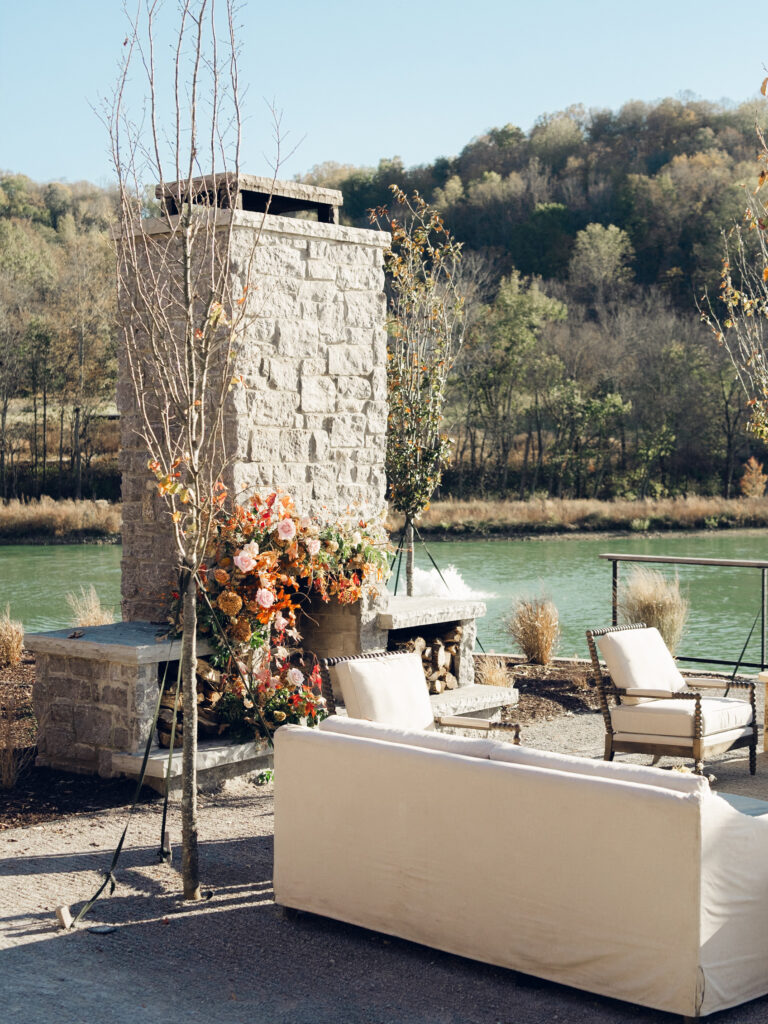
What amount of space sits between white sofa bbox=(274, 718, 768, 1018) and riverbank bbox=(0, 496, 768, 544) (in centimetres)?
2317

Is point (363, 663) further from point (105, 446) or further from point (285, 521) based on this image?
point (105, 446)

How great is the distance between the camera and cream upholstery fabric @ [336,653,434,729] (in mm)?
4570

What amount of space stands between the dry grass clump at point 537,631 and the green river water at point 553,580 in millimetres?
1431

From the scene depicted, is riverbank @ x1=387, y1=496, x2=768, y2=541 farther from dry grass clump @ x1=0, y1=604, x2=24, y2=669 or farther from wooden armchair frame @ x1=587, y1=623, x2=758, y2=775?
wooden armchair frame @ x1=587, y1=623, x2=758, y2=775

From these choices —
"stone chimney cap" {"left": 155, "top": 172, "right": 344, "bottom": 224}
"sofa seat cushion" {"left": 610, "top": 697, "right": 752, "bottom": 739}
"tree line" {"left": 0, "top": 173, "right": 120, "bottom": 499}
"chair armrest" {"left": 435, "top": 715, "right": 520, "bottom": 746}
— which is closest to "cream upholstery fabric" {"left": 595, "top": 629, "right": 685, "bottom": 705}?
"sofa seat cushion" {"left": 610, "top": 697, "right": 752, "bottom": 739}

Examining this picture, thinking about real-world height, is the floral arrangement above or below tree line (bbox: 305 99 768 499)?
below

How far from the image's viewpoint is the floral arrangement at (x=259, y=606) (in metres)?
5.39

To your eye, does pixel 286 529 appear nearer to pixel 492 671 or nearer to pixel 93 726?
pixel 93 726

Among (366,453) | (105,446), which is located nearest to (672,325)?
(105,446)

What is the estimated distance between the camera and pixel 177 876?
415 centimetres

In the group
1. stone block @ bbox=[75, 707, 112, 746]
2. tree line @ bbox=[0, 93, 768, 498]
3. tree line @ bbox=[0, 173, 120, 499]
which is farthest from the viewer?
tree line @ bbox=[0, 93, 768, 498]

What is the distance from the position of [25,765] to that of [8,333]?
98.1ft

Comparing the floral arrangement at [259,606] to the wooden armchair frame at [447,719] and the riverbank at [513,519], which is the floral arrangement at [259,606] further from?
the riverbank at [513,519]

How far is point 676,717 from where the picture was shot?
549 centimetres
